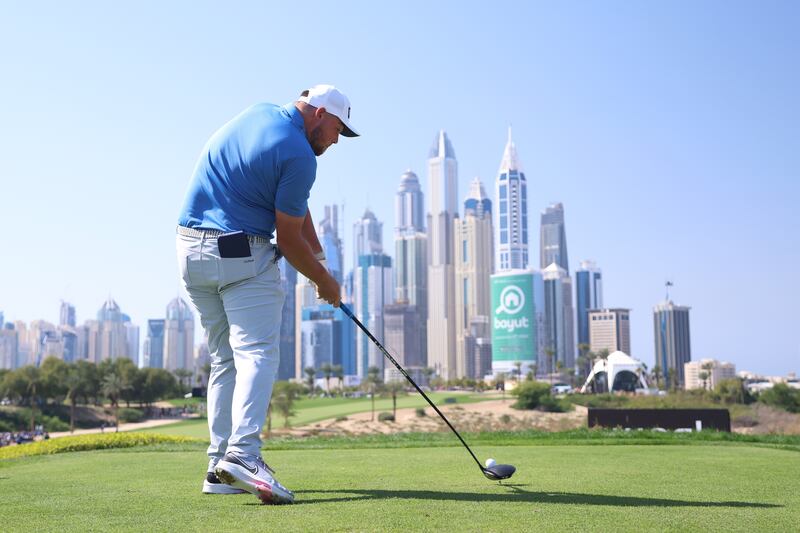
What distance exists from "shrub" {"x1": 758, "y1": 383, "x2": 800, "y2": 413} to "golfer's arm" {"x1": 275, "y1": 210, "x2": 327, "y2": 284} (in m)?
79.1

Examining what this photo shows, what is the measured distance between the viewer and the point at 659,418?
2373cm

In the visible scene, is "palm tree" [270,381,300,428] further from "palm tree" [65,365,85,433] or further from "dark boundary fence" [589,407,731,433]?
"dark boundary fence" [589,407,731,433]

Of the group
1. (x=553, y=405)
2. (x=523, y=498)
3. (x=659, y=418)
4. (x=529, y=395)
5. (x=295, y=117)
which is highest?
(x=295, y=117)

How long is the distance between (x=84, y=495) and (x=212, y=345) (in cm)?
106

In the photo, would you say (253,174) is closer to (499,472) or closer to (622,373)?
(499,472)

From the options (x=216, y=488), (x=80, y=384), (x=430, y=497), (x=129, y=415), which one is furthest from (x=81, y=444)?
(x=129, y=415)

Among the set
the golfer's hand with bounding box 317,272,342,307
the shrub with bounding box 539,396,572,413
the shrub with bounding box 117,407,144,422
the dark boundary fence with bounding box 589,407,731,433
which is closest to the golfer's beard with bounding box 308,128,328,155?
the golfer's hand with bounding box 317,272,342,307

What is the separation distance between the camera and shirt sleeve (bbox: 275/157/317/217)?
4434mm

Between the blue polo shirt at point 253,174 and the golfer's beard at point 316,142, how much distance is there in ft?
0.24

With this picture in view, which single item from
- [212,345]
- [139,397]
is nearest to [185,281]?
[212,345]

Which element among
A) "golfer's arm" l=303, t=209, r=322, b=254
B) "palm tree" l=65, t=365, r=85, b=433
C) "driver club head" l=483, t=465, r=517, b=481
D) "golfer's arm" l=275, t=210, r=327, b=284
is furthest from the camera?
"palm tree" l=65, t=365, r=85, b=433

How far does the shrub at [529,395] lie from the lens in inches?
3597

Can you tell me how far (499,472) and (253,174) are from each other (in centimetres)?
214

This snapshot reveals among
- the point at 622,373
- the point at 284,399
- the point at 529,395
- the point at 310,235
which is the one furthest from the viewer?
the point at 622,373
